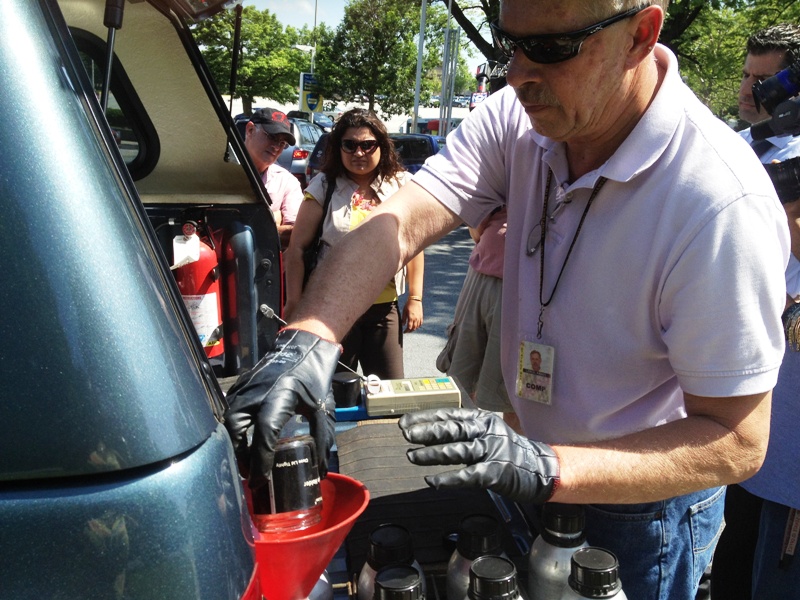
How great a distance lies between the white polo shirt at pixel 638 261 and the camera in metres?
1.28

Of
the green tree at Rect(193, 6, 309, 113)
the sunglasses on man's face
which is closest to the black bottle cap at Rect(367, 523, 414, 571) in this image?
the sunglasses on man's face

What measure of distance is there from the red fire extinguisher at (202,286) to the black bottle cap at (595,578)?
7.33 ft

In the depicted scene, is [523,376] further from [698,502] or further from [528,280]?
[698,502]

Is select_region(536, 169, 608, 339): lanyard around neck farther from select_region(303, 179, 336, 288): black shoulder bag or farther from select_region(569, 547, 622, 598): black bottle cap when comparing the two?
select_region(303, 179, 336, 288): black shoulder bag

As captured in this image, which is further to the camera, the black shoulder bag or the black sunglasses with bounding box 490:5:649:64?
the black shoulder bag

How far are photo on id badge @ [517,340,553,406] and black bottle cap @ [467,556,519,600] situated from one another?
536 mm

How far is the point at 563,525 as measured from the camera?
1.27 metres

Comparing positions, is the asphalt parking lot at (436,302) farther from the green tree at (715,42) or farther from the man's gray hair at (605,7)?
the green tree at (715,42)

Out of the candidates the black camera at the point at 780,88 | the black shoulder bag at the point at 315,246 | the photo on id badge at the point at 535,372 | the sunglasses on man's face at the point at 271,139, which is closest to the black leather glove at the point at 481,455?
the photo on id badge at the point at 535,372

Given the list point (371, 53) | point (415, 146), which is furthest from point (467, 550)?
point (371, 53)

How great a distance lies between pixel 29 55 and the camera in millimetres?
841

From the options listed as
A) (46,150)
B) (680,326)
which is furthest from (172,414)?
(680,326)

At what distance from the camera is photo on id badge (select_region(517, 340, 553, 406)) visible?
159 centimetres

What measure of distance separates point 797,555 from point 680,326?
1.20 m
